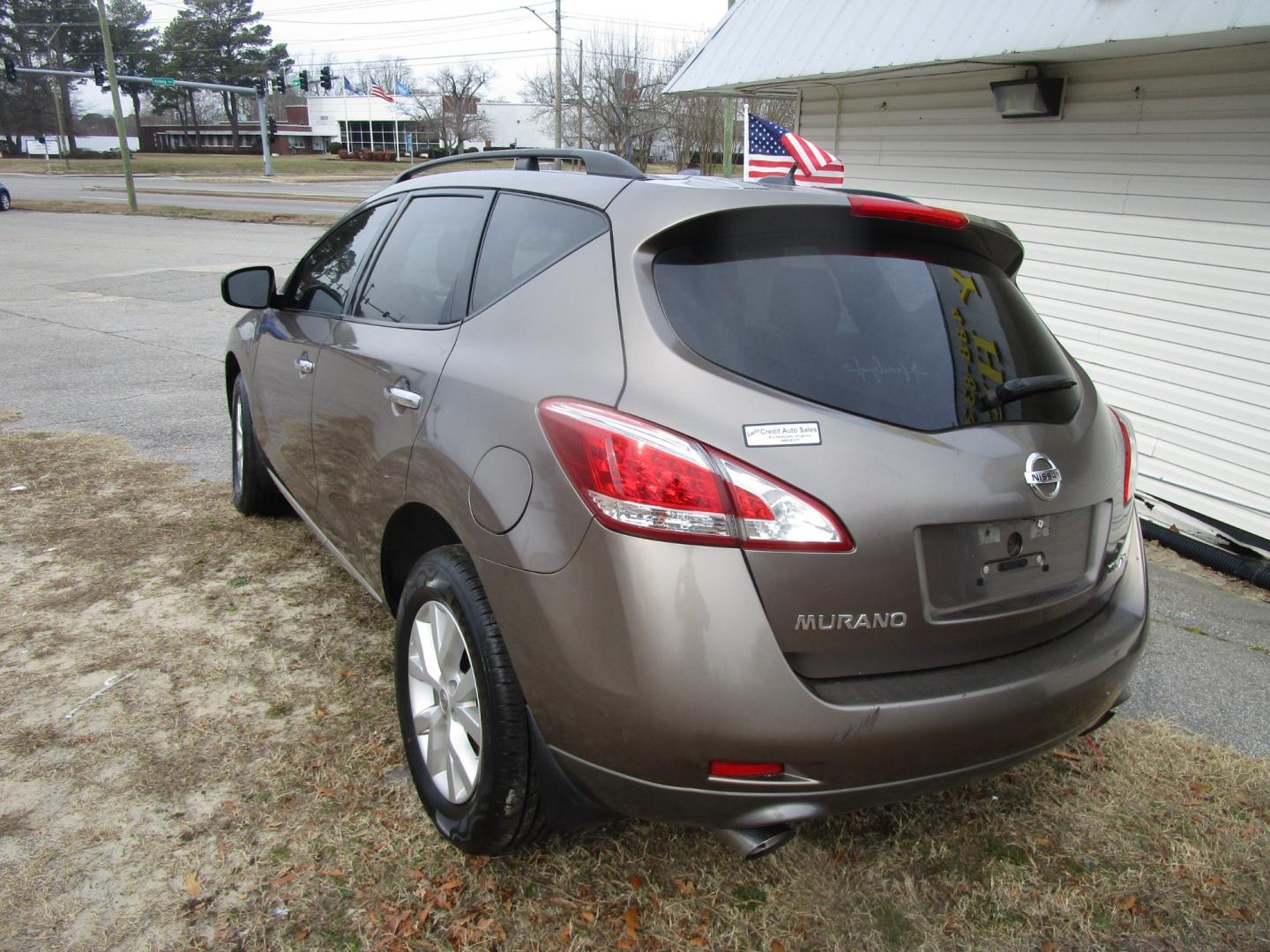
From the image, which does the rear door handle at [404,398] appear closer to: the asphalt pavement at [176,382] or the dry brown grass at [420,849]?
the dry brown grass at [420,849]

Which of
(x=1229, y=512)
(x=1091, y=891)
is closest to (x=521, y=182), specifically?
(x=1091, y=891)

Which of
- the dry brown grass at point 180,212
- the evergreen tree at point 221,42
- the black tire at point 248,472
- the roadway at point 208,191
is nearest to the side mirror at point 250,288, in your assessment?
the black tire at point 248,472

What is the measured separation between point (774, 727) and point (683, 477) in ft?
1.74

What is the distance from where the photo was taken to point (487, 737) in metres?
2.29

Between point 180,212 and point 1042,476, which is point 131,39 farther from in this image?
point 1042,476

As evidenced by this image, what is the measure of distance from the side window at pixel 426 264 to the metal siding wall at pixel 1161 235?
14.9 ft

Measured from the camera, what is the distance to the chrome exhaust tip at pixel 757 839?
81.2 inches

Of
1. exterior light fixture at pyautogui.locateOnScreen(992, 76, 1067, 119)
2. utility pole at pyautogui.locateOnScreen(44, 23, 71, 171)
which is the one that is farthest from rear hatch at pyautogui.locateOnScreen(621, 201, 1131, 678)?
utility pole at pyautogui.locateOnScreen(44, 23, 71, 171)

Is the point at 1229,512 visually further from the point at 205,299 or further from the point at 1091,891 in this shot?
the point at 205,299

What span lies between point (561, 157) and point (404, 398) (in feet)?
2.91

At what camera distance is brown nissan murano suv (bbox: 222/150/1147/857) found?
6.40ft

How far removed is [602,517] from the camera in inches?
78.5

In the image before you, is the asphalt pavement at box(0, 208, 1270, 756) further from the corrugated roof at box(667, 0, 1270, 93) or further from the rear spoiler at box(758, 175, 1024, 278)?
the corrugated roof at box(667, 0, 1270, 93)

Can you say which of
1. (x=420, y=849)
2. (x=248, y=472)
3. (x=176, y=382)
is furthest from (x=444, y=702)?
(x=176, y=382)
